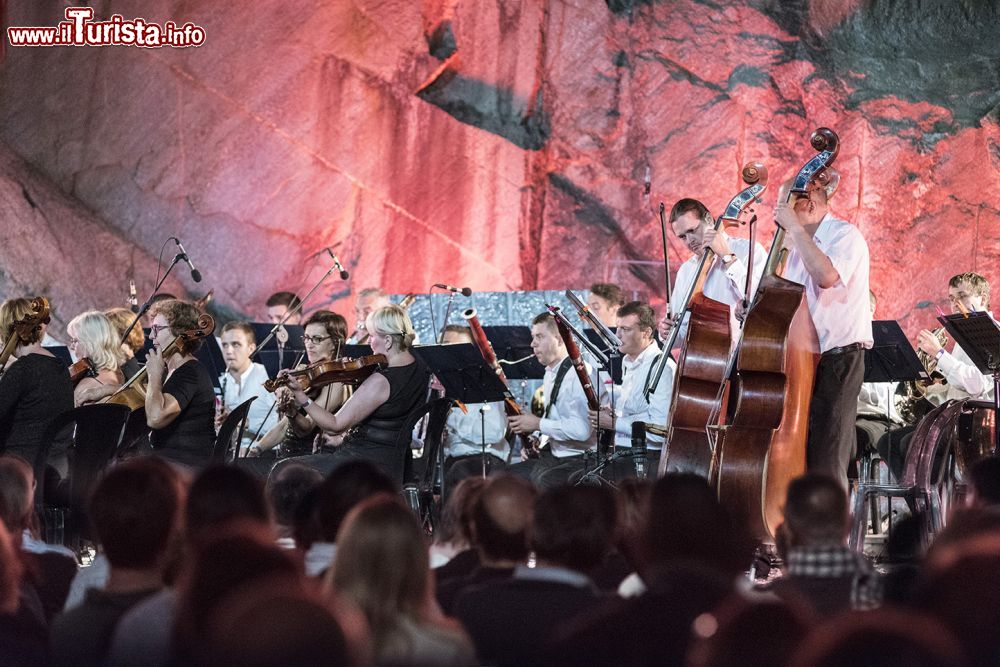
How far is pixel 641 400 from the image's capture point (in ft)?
20.8

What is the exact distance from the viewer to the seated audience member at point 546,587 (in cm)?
255

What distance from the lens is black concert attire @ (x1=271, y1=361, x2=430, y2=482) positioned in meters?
6.04

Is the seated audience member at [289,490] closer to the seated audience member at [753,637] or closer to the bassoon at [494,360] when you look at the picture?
the seated audience member at [753,637]

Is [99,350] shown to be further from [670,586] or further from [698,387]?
[670,586]

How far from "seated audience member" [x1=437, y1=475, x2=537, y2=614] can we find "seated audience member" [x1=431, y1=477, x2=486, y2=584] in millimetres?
83

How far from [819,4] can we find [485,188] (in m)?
3.14

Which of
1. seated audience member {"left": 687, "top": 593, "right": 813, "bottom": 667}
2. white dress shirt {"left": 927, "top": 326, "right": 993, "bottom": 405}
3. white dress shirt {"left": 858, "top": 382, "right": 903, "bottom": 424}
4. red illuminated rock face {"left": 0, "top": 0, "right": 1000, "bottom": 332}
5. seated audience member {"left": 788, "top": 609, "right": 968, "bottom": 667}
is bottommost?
seated audience member {"left": 687, "top": 593, "right": 813, "bottom": 667}

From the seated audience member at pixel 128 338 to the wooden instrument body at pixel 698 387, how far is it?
3219 mm

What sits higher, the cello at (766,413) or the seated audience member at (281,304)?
the seated audience member at (281,304)

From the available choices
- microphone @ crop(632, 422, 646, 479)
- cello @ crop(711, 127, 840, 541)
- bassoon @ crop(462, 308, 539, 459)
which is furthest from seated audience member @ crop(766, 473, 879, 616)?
bassoon @ crop(462, 308, 539, 459)

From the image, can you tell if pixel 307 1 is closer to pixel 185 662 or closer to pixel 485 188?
pixel 485 188

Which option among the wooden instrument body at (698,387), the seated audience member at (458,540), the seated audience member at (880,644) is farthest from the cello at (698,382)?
the seated audience member at (880,644)

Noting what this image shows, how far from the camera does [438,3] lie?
10.5 m

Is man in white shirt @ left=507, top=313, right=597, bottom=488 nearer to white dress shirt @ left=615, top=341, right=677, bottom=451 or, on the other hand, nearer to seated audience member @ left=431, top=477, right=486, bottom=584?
white dress shirt @ left=615, top=341, right=677, bottom=451
